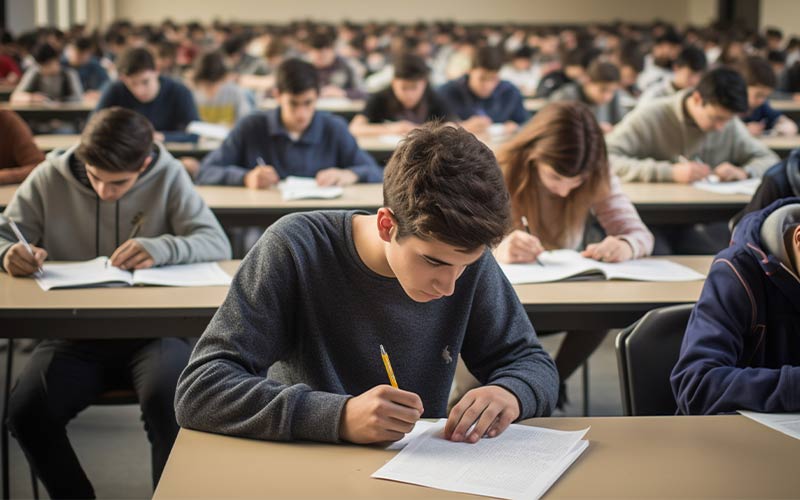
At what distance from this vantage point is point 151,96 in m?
5.38

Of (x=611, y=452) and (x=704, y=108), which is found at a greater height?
(x=704, y=108)

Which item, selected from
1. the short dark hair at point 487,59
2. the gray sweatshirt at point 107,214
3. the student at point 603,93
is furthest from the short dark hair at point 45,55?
the gray sweatshirt at point 107,214

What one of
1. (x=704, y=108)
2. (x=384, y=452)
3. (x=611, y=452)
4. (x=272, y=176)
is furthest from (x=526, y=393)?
(x=704, y=108)

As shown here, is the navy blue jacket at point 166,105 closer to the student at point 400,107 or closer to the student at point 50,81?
the student at point 400,107

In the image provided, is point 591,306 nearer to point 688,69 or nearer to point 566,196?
point 566,196

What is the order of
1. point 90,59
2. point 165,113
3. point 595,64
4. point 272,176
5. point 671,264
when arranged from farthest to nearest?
point 90,59 < point 595,64 < point 165,113 < point 272,176 < point 671,264

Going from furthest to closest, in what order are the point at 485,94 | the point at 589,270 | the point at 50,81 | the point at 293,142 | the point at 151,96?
the point at 50,81
the point at 485,94
the point at 151,96
the point at 293,142
the point at 589,270

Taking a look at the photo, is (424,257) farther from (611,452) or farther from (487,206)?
(611,452)

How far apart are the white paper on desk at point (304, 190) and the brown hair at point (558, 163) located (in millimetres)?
946

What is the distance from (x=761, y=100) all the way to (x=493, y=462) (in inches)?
186

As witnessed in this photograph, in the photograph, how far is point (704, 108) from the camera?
414cm

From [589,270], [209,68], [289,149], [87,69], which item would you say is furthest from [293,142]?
[87,69]

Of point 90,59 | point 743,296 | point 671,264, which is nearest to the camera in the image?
point 743,296

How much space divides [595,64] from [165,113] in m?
2.64
